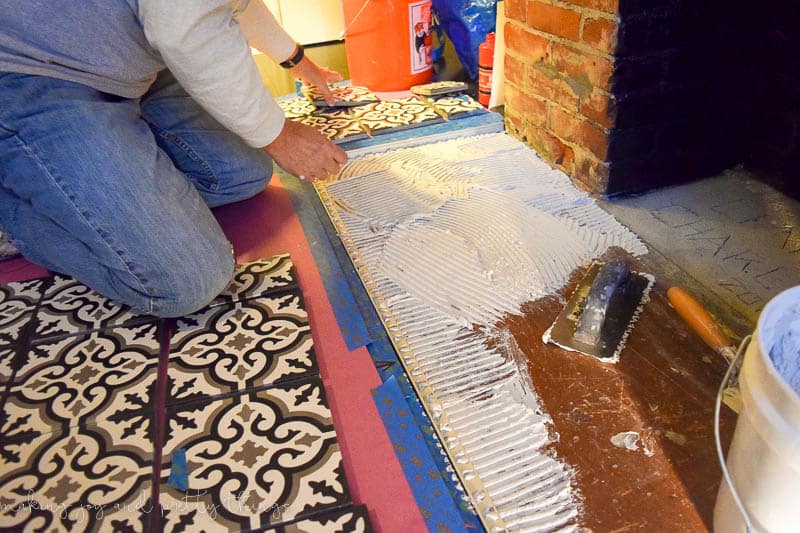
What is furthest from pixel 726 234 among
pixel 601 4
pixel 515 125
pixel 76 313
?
pixel 76 313

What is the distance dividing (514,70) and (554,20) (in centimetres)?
27

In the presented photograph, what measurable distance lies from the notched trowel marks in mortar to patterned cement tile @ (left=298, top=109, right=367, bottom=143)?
168 mm

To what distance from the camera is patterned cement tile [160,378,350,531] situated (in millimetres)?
799

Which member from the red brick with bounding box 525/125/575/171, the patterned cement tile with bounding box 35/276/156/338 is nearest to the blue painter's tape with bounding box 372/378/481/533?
the patterned cement tile with bounding box 35/276/156/338

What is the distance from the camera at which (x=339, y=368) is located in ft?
3.37

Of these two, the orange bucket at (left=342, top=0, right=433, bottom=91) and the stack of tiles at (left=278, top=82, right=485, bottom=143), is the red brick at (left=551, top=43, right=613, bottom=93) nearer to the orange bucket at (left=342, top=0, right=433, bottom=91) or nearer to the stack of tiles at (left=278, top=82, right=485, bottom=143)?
the stack of tiles at (left=278, top=82, right=485, bottom=143)

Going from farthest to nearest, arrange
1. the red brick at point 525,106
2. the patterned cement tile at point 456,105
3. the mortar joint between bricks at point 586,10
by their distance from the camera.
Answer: the patterned cement tile at point 456,105, the red brick at point 525,106, the mortar joint between bricks at point 586,10

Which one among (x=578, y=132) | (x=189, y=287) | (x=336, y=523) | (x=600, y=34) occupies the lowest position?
(x=336, y=523)

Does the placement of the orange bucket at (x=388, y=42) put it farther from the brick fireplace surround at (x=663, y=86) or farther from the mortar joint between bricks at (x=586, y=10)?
the mortar joint between bricks at (x=586, y=10)

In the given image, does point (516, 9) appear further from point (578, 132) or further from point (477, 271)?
point (477, 271)

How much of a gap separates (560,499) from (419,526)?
194mm

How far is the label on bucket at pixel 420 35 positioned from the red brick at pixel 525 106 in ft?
1.68

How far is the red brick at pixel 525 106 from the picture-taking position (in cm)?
159

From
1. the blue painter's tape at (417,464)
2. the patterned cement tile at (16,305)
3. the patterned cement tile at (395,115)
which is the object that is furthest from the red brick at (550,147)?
the patterned cement tile at (16,305)
